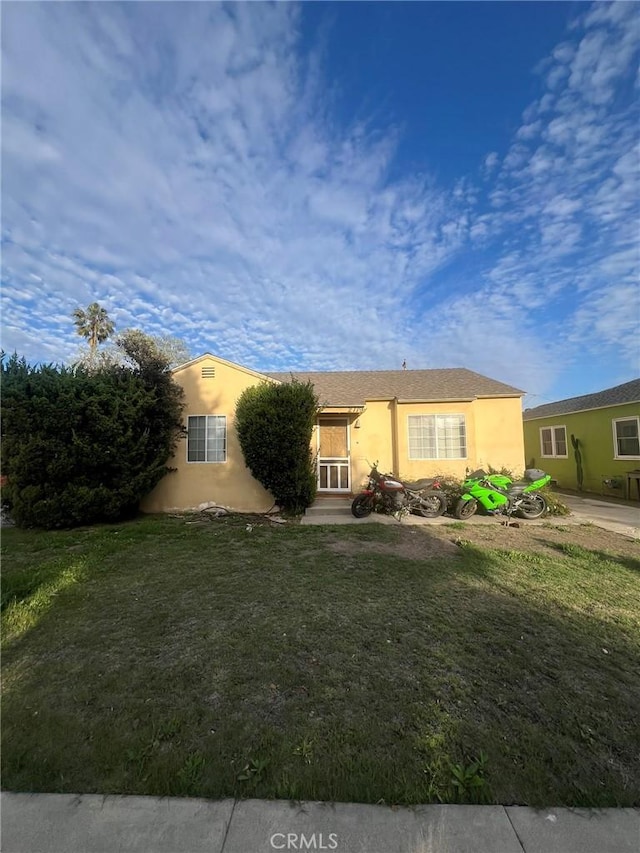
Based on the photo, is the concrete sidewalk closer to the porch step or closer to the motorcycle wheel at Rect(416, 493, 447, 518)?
the motorcycle wheel at Rect(416, 493, 447, 518)

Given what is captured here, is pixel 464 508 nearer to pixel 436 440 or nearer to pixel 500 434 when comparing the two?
pixel 436 440

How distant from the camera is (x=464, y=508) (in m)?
8.87

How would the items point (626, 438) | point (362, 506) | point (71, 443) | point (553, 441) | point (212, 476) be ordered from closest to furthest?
point (71, 443) → point (362, 506) → point (212, 476) → point (626, 438) → point (553, 441)

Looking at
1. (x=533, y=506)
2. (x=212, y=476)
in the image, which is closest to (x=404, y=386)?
(x=533, y=506)

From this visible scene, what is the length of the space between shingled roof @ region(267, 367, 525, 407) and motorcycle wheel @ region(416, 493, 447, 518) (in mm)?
3265

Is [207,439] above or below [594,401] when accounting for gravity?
below

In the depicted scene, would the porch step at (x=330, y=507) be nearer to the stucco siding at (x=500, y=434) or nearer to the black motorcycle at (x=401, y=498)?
the black motorcycle at (x=401, y=498)

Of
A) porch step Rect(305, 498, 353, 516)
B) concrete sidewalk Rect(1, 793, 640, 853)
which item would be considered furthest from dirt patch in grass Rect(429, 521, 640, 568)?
concrete sidewalk Rect(1, 793, 640, 853)

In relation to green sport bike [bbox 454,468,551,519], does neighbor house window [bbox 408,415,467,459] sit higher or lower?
higher

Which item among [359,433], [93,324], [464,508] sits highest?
[93,324]

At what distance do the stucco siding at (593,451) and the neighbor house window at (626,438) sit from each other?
0.42ft

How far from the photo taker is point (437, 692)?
2688mm

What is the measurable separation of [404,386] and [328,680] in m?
10.3

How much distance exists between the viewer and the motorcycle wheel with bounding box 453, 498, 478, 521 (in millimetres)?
8844
